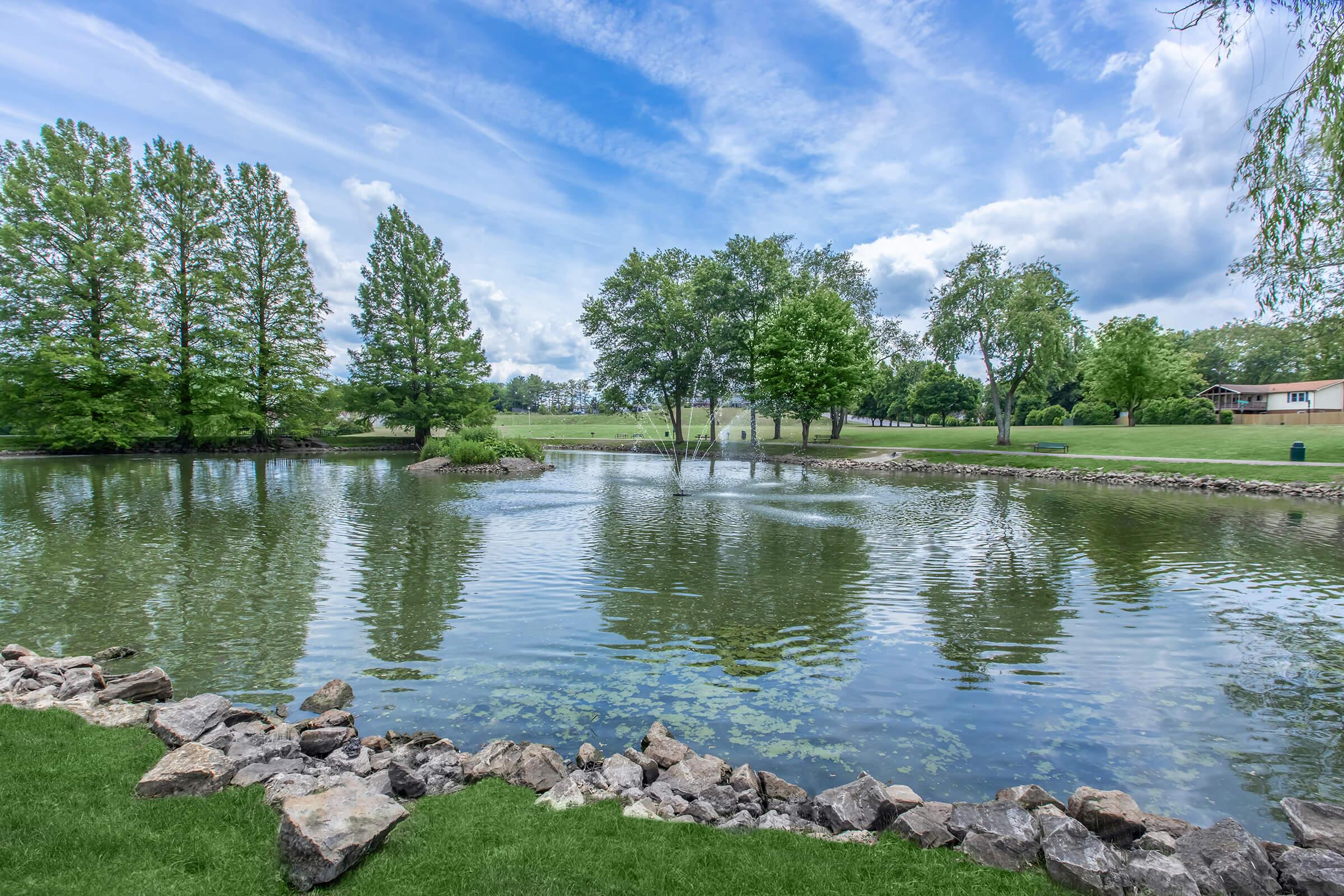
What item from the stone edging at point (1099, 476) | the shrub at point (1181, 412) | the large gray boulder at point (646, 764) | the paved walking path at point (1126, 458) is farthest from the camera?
the shrub at point (1181, 412)

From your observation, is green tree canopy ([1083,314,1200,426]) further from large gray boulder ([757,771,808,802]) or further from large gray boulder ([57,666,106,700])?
large gray boulder ([57,666,106,700])

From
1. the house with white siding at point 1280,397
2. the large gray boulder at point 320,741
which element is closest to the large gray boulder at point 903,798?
the large gray boulder at point 320,741

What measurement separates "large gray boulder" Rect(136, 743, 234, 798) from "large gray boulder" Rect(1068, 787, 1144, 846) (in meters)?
6.22

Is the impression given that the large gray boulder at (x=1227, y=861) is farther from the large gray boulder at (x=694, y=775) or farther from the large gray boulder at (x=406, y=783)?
the large gray boulder at (x=406, y=783)

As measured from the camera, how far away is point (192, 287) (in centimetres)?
4256

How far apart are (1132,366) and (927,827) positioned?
2725 inches

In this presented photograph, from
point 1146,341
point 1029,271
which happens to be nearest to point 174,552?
point 1029,271

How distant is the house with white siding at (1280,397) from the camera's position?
7062cm

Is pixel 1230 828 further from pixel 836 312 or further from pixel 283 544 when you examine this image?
pixel 836 312

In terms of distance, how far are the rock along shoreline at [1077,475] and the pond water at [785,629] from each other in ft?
22.8

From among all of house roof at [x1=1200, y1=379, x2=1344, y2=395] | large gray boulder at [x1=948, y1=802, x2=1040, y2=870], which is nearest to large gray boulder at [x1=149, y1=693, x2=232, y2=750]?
large gray boulder at [x1=948, y1=802, x2=1040, y2=870]

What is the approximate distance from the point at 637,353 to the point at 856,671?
46.4 metres

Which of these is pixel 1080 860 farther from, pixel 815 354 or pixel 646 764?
pixel 815 354

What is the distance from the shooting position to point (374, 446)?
54.1 m
